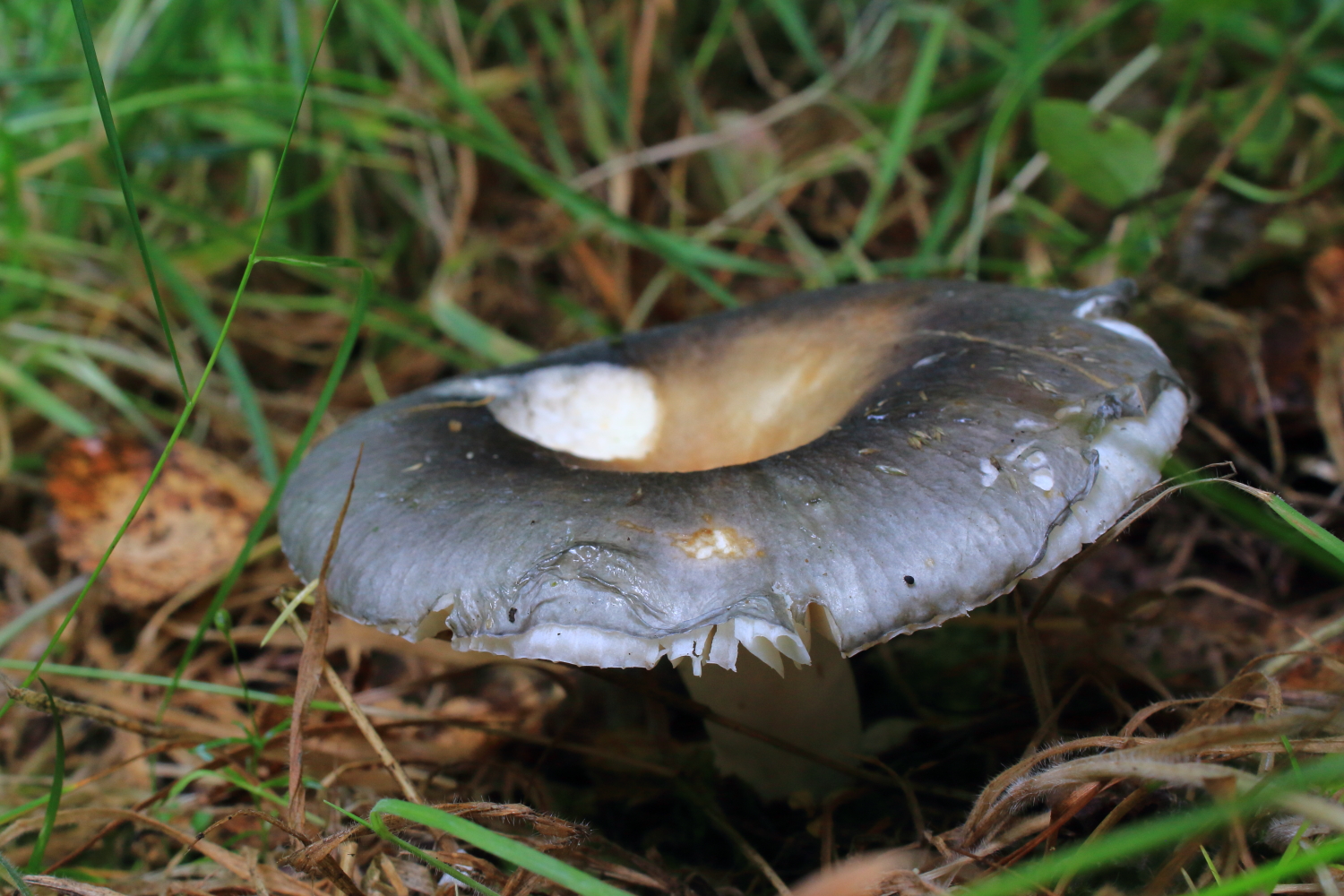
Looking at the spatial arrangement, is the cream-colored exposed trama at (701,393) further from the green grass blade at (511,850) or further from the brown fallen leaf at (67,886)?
the brown fallen leaf at (67,886)

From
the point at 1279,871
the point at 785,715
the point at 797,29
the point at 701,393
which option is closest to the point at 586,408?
the point at 701,393

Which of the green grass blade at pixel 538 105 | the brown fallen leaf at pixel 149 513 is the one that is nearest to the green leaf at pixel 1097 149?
the green grass blade at pixel 538 105

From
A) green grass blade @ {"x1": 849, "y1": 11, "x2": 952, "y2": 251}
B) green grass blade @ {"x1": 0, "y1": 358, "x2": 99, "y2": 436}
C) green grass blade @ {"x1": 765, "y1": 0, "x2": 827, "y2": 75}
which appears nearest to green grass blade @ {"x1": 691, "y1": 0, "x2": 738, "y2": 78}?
green grass blade @ {"x1": 765, "y1": 0, "x2": 827, "y2": 75}

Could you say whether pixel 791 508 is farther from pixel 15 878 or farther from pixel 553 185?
pixel 553 185

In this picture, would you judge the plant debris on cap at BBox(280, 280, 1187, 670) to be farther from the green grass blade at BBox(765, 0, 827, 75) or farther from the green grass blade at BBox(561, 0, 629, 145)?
the green grass blade at BBox(561, 0, 629, 145)

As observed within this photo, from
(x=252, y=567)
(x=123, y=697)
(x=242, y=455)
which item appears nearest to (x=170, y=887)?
(x=123, y=697)

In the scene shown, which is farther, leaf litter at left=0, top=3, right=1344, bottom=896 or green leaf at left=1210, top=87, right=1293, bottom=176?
green leaf at left=1210, top=87, right=1293, bottom=176

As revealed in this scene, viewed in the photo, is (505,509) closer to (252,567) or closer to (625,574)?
(625,574)
